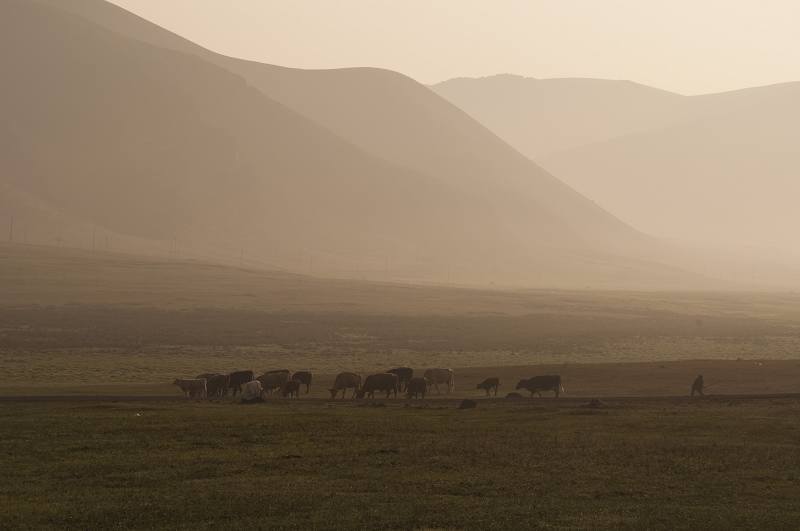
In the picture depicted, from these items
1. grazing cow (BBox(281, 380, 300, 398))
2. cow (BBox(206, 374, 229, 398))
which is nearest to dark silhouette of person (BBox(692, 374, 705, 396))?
grazing cow (BBox(281, 380, 300, 398))

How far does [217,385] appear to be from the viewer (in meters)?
49.0

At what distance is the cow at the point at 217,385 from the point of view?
4894 cm

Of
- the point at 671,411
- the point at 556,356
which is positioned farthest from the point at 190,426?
the point at 556,356

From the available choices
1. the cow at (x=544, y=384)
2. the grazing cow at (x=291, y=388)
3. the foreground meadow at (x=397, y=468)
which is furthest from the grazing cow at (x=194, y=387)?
the cow at (x=544, y=384)

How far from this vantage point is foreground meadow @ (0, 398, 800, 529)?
73.7ft

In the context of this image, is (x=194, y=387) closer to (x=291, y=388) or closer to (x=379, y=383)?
(x=291, y=388)

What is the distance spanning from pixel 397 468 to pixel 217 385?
22604 mm

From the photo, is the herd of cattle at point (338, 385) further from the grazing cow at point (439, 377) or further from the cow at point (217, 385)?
the grazing cow at point (439, 377)

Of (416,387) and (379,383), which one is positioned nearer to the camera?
(416,387)

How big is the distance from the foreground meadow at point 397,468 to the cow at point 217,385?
27.1 ft

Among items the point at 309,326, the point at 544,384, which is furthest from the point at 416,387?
the point at 309,326

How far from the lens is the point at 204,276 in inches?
6550

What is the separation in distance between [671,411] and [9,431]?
2322 centimetres

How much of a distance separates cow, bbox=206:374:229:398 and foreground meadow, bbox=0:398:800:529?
8.25 m
